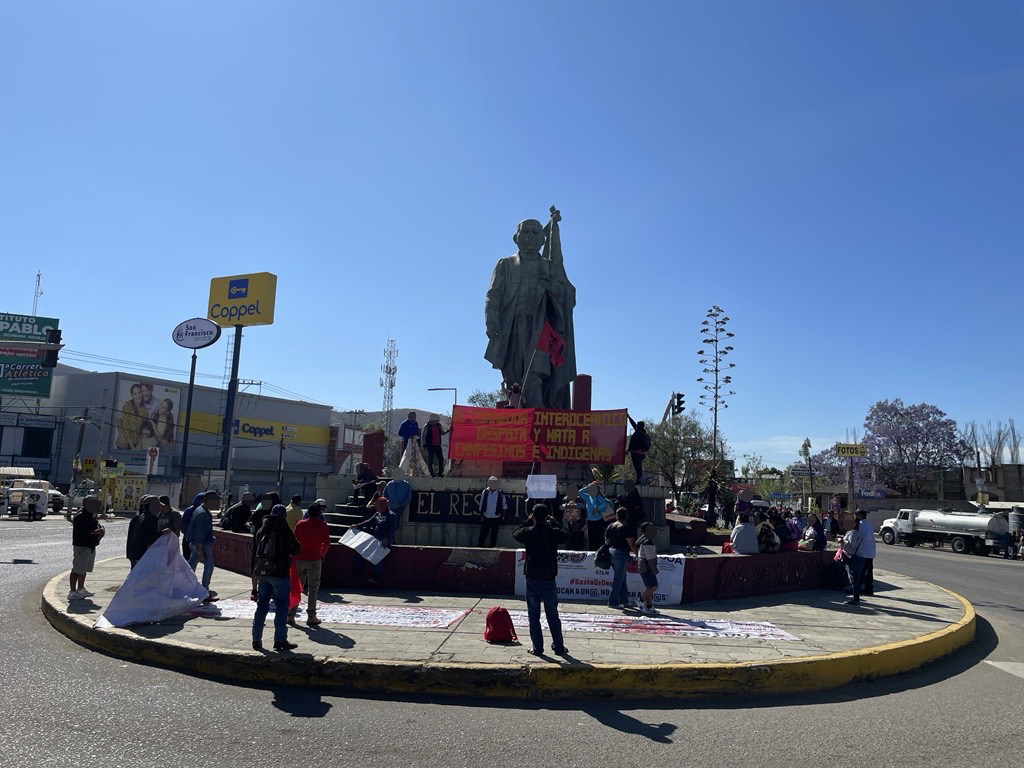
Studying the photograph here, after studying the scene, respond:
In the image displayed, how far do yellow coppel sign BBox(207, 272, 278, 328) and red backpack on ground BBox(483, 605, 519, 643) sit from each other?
4003cm

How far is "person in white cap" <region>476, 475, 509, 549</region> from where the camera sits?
1219cm

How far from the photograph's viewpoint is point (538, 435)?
14.6 metres

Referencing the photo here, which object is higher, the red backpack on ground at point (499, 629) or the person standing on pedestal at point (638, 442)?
the person standing on pedestal at point (638, 442)

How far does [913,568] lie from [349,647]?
18.5 meters

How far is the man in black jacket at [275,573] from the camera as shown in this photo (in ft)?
22.1

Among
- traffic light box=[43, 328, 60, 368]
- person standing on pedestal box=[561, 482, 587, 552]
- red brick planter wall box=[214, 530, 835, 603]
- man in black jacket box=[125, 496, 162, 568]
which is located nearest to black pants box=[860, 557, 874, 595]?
red brick planter wall box=[214, 530, 835, 603]

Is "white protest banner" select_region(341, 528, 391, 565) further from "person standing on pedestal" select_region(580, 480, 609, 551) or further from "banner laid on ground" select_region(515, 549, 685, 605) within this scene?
"person standing on pedestal" select_region(580, 480, 609, 551)

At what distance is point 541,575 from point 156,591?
15.0ft

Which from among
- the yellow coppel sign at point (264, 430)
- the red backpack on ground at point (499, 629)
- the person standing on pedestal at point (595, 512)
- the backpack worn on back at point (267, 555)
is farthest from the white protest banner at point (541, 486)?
the yellow coppel sign at point (264, 430)

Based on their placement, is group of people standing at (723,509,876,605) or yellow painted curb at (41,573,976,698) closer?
yellow painted curb at (41,573,976,698)

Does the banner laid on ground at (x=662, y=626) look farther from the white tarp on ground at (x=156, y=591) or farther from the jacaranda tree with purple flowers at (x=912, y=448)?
the jacaranda tree with purple flowers at (x=912, y=448)

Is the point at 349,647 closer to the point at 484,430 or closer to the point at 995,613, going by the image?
the point at 484,430

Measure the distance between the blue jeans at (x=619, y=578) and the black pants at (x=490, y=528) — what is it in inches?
111

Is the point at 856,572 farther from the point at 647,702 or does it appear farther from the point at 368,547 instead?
the point at 368,547
